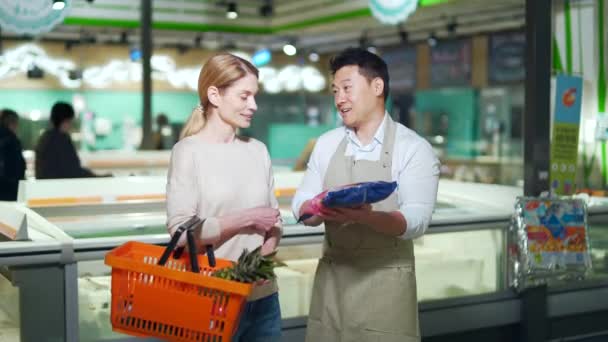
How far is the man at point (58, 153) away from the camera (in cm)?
655

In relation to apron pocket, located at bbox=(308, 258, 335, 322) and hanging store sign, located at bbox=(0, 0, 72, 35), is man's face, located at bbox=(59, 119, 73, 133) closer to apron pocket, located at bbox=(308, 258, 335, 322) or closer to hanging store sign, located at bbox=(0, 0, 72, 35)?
hanging store sign, located at bbox=(0, 0, 72, 35)

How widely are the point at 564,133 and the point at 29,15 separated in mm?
3400

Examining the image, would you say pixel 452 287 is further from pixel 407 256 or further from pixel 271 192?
pixel 271 192

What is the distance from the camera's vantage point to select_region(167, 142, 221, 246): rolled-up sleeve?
2.43 meters

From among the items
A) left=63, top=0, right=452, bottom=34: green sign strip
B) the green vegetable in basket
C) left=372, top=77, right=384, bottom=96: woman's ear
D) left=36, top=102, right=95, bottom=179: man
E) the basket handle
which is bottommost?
the green vegetable in basket

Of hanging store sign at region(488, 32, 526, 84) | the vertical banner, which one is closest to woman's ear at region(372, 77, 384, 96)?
the vertical banner

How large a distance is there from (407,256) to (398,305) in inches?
6.6

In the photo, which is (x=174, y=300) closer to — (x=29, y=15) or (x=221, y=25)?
(x=29, y=15)

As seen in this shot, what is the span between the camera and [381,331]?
2.73 m

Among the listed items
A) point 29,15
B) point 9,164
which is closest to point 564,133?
point 29,15

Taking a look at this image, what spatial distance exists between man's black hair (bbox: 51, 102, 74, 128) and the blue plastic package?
455 cm

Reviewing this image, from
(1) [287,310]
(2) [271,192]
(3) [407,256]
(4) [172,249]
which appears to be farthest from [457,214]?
(4) [172,249]

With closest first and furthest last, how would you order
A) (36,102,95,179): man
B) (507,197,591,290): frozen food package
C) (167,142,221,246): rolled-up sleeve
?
(167,142,221,246): rolled-up sleeve
(507,197,591,290): frozen food package
(36,102,95,179): man

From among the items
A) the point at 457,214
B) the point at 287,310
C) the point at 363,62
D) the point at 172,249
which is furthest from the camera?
the point at 457,214
